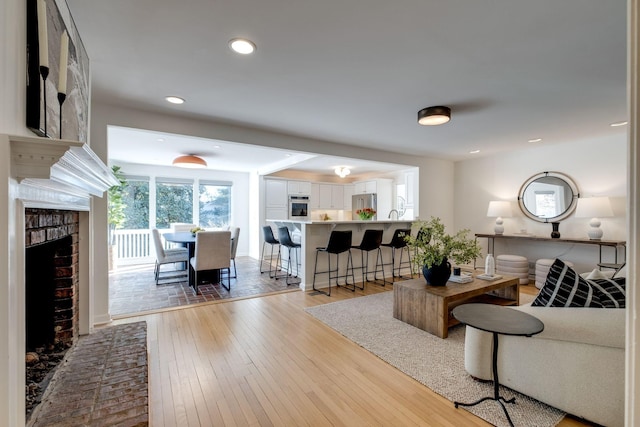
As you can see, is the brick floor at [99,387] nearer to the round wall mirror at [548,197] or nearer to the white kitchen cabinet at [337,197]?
the round wall mirror at [548,197]

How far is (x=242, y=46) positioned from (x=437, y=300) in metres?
2.68

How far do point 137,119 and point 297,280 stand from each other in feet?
10.7

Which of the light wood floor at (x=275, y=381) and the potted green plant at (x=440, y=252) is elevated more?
the potted green plant at (x=440, y=252)

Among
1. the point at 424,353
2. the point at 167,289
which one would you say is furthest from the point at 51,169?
the point at 167,289

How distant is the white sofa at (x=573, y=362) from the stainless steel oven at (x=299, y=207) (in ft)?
19.5

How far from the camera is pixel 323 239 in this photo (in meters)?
4.63

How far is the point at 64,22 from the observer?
150 centimetres

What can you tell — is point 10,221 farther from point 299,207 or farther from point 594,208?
point 299,207

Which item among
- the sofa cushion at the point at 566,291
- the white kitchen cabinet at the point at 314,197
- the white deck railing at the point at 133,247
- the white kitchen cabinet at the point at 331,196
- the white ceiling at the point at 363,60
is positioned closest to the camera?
the white ceiling at the point at 363,60

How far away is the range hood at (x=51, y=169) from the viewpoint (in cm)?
101

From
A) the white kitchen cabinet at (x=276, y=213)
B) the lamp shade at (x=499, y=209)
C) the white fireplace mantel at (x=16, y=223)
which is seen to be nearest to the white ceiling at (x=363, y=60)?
Result: the white fireplace mantel at (x=16, y=223)

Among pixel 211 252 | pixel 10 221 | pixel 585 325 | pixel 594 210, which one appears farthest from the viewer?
pixel 211 252

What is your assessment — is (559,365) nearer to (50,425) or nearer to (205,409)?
(205,409)

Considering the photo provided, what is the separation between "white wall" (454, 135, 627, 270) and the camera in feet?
13.8
